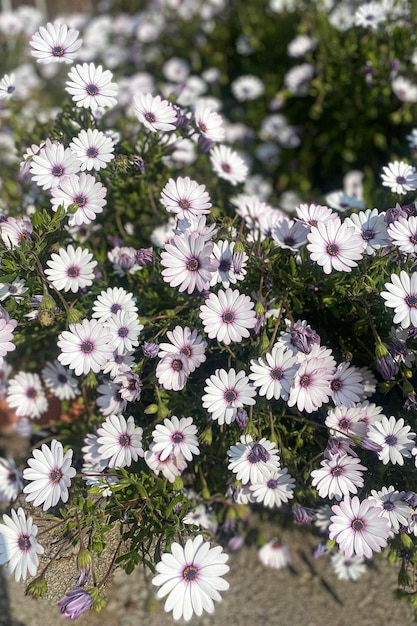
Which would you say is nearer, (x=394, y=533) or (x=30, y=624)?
(x=394, y=533)

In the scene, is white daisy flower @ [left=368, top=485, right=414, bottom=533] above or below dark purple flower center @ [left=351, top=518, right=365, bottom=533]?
above

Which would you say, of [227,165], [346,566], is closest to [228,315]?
[227,165]

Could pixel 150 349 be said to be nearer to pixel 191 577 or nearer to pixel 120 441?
pixel 120 441

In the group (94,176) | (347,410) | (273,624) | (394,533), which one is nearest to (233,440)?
(347,410)

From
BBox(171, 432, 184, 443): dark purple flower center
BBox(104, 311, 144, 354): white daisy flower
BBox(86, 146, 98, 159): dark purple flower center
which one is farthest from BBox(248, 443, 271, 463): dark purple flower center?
BBox(86, 146, 98, 159): dark purple flower center

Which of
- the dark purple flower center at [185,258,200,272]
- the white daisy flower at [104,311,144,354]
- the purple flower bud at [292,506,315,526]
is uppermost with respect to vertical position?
the dark purple flower center at [185,258,200,272]

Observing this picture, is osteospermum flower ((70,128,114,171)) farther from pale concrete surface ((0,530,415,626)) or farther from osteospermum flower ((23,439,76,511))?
pale concrete surface ((0,530,415,626))

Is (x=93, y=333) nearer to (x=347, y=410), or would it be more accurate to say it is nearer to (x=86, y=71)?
(x=347, y=410)

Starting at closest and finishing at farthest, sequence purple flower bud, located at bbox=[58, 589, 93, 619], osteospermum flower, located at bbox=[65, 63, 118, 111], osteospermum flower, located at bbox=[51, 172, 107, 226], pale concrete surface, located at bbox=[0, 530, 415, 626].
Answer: purple flower bud, located at bbox=[58, 589, 93, 619] < osteospermum flower, located at bbox=[51, 172, 107, 226] < osteospermum flower, located at bbox=[65, 63, 118, 111] < pale concrete surface, located at bbox=[0, 530, 415, 626]

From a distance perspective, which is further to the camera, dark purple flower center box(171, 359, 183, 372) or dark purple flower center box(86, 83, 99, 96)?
dark purple flower center box(86, 83, 99, 96)
